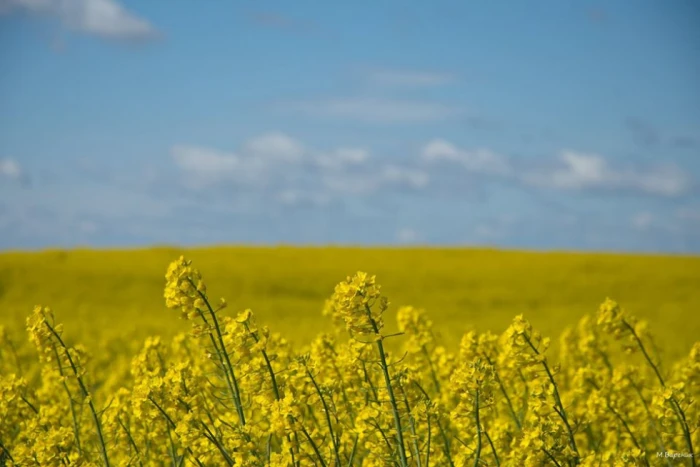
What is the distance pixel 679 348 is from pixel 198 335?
1398 cm

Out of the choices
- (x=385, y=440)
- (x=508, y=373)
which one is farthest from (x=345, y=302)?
(x=508, y=373)

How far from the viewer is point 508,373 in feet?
19.0

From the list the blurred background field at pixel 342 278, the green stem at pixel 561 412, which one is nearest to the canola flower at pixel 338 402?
the green stem at pixel 561 412

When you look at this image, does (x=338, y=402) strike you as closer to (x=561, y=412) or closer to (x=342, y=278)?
(x=561, y=412)

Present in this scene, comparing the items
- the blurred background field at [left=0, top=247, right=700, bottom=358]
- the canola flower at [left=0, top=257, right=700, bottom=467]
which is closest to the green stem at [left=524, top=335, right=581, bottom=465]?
the canola flower at [left=0, top=257, right=700, bottom=467]

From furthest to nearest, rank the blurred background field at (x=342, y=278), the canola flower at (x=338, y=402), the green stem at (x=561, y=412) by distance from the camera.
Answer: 1. the blurred background field at (x=342, y=278)
2. the green stem at (x=561, y=412)
3. the canola flower at (x=338, y=402)

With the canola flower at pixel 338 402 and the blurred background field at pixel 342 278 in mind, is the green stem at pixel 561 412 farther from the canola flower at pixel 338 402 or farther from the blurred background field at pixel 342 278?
the blurred background field at pixel 342 278

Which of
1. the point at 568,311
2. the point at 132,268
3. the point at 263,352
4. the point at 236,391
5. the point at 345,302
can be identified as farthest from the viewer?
the point at 132,268

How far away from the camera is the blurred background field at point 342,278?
2089 cm

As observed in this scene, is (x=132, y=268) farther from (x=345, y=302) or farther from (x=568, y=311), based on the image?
(x=345, y=302)

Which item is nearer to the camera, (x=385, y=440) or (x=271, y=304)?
(x=385, y=440)

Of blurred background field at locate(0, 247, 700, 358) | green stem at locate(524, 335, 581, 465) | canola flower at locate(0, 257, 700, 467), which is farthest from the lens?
blurred background field at locate(0, 247, 700, 358)

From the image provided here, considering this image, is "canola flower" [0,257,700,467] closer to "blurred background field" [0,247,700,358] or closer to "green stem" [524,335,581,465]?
"green stem" [524,335,581,465]

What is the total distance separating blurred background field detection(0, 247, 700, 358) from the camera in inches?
822
